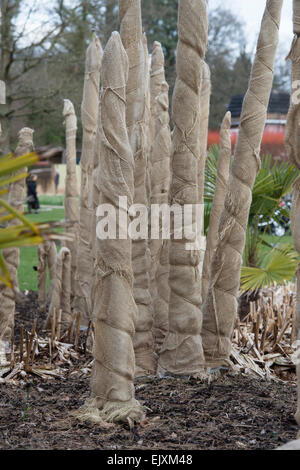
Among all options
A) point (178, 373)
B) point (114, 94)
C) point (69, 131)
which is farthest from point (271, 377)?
point (69, 131)

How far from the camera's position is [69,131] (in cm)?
522

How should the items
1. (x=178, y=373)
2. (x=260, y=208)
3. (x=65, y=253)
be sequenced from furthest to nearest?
(x=260, y=208), (x=65, y=253), (x=178, y=373)

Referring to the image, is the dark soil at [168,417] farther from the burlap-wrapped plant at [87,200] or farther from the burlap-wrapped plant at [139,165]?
the burlap-wrapped plant at [87,200]

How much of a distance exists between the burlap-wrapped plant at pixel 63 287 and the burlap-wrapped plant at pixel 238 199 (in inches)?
67.5

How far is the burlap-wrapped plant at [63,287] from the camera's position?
438 centimetres

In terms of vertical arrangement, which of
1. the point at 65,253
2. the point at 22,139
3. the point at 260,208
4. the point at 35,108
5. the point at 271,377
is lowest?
the point at 271,377

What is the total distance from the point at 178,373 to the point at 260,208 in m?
2.59

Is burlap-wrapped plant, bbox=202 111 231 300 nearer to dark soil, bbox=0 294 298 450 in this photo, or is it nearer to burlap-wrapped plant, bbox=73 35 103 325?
dark soil, bbox=0 294 298 450

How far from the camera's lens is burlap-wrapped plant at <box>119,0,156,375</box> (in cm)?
275

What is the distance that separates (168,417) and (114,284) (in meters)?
0.56

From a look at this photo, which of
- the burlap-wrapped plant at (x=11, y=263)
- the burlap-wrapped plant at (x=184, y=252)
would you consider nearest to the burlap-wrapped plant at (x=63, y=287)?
the burlap-wrapped plant at (x=11, y=263)

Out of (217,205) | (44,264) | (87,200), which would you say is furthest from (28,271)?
(217,205)
